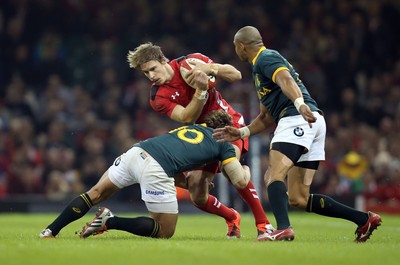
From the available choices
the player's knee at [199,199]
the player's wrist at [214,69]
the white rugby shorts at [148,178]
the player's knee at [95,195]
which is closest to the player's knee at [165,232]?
the white rugby shorts at [148,178]

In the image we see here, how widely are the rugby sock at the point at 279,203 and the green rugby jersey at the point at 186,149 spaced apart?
0.58 metres

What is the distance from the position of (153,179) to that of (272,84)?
1.58 meters

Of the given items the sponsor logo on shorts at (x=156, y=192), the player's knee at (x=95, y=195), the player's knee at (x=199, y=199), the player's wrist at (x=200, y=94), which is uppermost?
the player's wrist at (x=200, y=94)

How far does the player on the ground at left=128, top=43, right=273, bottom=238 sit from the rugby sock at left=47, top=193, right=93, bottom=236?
4.89 feet

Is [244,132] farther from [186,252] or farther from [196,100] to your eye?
[186,252]

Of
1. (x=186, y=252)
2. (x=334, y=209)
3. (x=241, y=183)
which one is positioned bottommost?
(x=334, y=209)

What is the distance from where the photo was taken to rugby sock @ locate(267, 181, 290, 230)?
8.94 m

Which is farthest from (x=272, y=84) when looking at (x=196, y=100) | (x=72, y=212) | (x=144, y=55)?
(x=72, y=212)

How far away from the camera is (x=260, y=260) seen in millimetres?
7156

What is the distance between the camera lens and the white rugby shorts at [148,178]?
895cm

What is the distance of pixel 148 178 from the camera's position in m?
8.95

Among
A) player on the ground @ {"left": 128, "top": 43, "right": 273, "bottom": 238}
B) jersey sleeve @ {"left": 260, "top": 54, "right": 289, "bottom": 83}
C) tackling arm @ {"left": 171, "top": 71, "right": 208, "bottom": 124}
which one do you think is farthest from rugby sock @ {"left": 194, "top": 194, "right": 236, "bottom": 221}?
jersey sleeve @ {"left": 260, "top": 54, "right": 289, "bottom": 83}

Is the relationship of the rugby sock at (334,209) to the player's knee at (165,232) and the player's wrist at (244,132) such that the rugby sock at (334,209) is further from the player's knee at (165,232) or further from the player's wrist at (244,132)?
the player's knee at (165,232)

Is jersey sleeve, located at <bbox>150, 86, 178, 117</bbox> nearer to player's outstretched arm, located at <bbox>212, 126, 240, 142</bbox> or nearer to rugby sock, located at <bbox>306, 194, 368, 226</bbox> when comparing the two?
player's outstretched arm, located at <bbox>212, 126, 240, 142</bbox>
